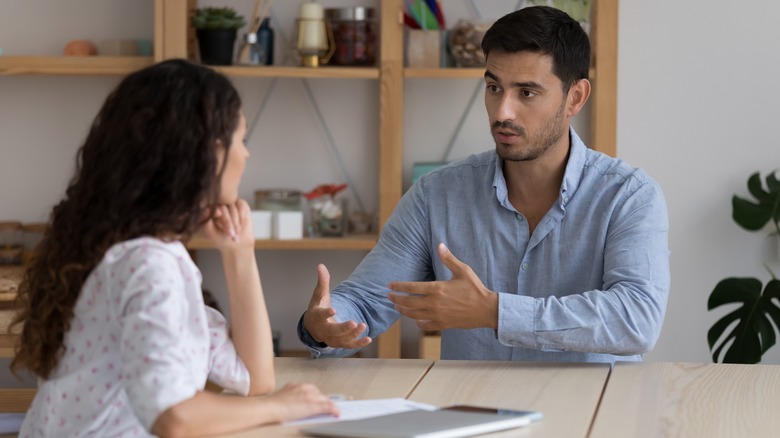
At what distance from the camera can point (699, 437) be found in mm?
1395

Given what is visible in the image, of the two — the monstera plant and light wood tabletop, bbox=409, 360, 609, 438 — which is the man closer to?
light wood tabletop, bbox=409, 360, 609, 438

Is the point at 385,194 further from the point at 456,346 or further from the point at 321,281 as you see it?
the point at 321,281

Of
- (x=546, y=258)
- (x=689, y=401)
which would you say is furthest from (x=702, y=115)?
(x=689, y=401)

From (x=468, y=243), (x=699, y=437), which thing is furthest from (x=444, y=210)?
(x=699, y=437)

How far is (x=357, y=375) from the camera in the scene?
1.74m

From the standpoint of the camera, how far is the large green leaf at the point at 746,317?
9.82ft

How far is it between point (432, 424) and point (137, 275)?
1.33 feet

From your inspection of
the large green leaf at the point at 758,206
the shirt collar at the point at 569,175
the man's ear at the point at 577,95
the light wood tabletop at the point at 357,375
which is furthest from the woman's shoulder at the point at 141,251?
the large green leaf at the point at 758,206

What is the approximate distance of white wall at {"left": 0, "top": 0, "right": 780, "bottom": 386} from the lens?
11.2 ft

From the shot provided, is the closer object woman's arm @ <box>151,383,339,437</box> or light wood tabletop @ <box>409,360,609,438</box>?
woman's arm @ <box>151,383,339,437</box>

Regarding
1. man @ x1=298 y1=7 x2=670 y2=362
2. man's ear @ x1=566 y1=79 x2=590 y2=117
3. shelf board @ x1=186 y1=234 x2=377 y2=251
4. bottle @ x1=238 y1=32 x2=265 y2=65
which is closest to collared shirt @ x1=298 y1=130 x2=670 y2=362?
man @ x1=298 y1=7 x2=670 y2=362

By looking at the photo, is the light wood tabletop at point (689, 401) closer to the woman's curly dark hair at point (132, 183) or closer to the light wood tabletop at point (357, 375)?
the light wood tabletop at point (357, 375)

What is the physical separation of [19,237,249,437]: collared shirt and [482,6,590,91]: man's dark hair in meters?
1.13

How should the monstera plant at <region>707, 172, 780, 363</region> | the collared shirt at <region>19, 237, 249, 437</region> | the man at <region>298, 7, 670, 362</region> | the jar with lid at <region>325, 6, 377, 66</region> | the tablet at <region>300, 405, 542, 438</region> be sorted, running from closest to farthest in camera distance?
the collared shirt at <region>19, 237, 249, 437</region> < the tablet at <region>300, 405, 542, 438</region> < the man at <region>298, 7, 670, 362</region> < the monstera plant at <region>707, 172, 780, 363</region> < the jar with lid at <region>325, 6, 377, 66</region>
